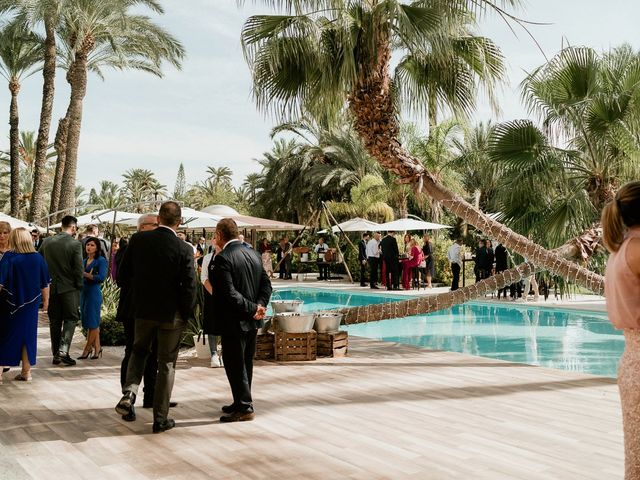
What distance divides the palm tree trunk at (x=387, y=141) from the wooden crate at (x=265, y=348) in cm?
321

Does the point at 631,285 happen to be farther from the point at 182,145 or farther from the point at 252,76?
the point at 182,145

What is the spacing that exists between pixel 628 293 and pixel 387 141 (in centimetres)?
735

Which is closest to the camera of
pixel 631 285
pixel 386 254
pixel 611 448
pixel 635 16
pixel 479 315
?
pixel 631 285

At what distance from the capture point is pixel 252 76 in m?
9.64

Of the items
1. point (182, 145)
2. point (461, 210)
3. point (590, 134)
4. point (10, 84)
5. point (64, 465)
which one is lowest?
point (64, 465)

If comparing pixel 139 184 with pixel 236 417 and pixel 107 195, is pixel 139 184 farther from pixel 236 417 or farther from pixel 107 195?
pixel 236 417

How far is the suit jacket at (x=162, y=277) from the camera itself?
16.7ft

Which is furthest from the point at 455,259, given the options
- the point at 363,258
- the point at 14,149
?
the point at 14,149

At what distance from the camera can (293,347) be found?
840 centimetres

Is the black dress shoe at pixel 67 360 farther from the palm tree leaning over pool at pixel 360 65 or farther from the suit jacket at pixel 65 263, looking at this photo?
the palm tree leaning over pool at pixel 360 65

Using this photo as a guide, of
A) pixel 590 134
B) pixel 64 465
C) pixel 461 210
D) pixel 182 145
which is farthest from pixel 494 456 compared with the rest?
pixel 182 145

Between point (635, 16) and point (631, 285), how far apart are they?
33.1 feet

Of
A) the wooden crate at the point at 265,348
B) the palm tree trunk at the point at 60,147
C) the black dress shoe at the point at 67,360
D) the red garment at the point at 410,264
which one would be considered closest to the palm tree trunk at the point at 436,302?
the wooden crate at the point at 265,348

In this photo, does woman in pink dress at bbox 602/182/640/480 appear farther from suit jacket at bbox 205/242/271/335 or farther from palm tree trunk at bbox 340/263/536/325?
palm tree trunk at bbox 340/263/536/325
